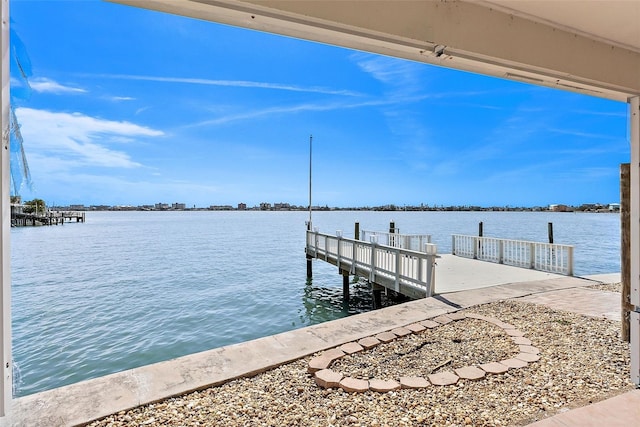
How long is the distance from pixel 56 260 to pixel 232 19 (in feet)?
71.3

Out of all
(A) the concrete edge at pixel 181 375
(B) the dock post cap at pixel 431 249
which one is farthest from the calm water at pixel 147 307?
(B) the dock post cap at pixel 431 249

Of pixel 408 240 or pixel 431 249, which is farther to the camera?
pixel 408 240

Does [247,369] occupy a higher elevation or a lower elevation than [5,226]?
lower

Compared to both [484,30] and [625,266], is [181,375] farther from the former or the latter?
[625,266]

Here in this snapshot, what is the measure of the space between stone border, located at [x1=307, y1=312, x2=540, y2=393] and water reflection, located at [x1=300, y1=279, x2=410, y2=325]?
4800mm

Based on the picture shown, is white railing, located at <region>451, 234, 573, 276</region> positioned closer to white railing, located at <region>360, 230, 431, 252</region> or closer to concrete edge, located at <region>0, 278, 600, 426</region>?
white railing, located at <region>360, 230, 431, 252</region>

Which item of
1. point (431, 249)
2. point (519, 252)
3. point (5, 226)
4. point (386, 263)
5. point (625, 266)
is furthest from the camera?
point (519, 252)

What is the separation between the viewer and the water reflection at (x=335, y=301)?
871 cm

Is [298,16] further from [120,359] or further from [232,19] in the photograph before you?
[120,359]

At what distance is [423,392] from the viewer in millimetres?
2539

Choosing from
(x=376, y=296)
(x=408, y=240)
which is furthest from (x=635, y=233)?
(x=408, y=240)

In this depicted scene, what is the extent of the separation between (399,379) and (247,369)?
4.60 feet

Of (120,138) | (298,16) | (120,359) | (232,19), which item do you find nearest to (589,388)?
(298,16)

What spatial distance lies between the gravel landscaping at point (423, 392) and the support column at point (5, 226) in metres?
1.33
